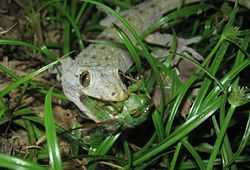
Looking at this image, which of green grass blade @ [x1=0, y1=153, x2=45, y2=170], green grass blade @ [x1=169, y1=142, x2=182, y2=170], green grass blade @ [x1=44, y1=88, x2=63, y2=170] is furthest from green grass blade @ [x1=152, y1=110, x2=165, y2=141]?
green grass blade @ [x1=0, y1=153, x2=45, y2=170]

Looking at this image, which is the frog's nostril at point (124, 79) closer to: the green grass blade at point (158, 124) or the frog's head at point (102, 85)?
the frog's head at point (102, 85)

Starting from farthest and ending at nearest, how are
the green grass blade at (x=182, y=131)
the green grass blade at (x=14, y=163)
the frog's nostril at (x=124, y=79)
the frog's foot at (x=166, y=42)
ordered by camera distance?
the frog's foot at (x=166, y=42) < the frog's nostril at (x=124, y=79) < the green grass blade at (x=182, y=131) < the green grass blade at (x=14, y=163)

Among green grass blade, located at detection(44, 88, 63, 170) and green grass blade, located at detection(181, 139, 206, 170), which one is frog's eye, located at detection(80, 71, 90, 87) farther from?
green grass blade, located at detection(181, 139, 206, 170)

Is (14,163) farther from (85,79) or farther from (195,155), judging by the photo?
(195,155)

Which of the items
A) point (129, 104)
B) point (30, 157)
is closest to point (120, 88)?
point (129, 104)

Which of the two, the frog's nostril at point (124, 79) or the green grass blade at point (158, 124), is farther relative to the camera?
the frog's nostril at point (124, 79)

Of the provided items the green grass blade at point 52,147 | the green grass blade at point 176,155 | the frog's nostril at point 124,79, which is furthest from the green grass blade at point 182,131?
the green grass blade at point 52,147

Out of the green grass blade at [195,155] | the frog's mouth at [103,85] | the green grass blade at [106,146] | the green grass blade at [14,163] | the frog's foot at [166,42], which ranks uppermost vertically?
the frog's mouth at [103,85]
